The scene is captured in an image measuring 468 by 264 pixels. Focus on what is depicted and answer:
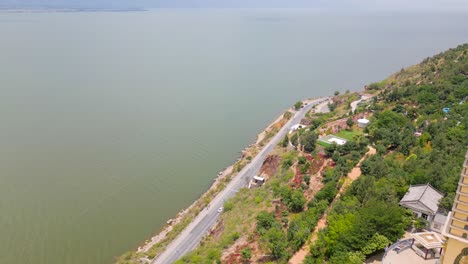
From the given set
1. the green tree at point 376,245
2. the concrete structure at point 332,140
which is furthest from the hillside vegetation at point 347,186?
the concrete structure at point 332,140

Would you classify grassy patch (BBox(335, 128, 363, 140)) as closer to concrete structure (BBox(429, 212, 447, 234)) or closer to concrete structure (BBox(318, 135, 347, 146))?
concrete structure (BBox(318, 135, 347, 146))

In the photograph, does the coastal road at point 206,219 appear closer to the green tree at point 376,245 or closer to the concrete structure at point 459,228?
the green tree at point 376,245

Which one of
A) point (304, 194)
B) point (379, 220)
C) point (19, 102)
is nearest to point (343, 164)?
point (304, 194)

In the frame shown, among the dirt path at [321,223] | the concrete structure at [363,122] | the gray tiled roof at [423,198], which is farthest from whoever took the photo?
the concrete structure at [363,122]

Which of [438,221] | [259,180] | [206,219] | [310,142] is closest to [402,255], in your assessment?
[438,221]

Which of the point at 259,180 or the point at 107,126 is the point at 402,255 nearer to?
the point at 259,180

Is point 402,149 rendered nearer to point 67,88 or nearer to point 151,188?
point 151,188

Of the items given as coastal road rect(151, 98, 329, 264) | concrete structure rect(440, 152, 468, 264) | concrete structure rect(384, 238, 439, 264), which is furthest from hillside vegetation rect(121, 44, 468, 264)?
concrete structure rect(440, 152, 468, 264)
